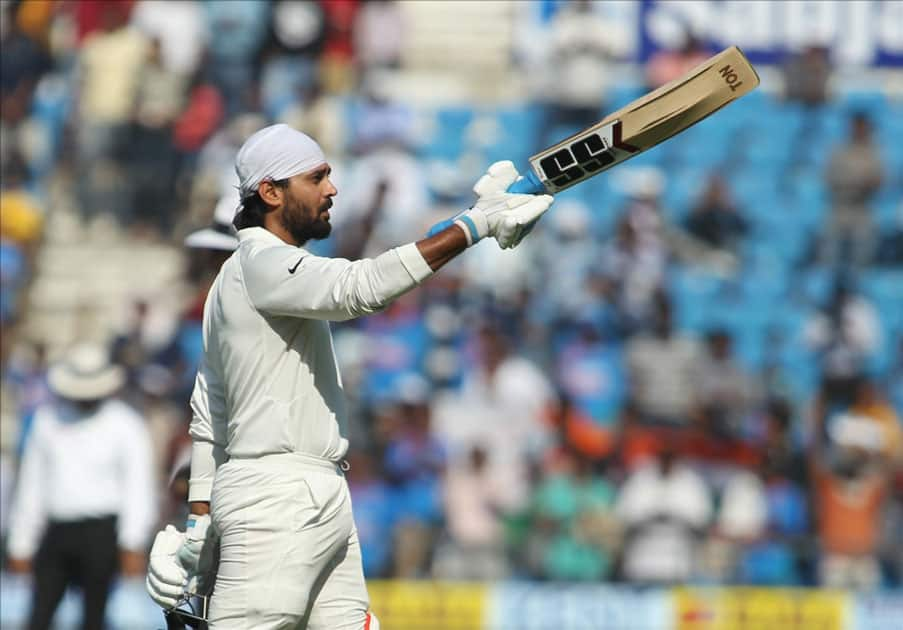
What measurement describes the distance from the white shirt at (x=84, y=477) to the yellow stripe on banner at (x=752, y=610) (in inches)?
142

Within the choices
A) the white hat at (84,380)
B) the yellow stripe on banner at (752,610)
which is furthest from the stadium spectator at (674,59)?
the white hat at (84,380)

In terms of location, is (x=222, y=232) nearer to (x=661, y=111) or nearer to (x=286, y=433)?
(x=286, y=433)

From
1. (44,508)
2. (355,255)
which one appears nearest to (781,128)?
(355,255)

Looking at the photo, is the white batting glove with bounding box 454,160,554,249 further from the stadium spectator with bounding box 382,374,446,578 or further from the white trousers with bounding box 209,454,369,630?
the stadium spectator with bounding box 382,374,446,578

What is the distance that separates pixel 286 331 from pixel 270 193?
36cm

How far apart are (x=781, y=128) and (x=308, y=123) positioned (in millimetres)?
3418

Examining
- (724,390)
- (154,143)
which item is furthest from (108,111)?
(724,390)

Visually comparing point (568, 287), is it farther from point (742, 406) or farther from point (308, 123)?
point (308, 123)

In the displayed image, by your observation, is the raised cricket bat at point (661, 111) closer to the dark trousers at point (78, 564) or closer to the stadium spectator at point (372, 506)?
the dark trousers at point (78, 564)

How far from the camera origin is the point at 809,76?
12.4 m

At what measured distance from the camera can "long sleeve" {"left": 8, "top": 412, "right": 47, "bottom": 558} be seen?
7.52m

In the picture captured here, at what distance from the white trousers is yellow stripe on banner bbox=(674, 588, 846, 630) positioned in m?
5.72

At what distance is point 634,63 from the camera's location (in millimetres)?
12383

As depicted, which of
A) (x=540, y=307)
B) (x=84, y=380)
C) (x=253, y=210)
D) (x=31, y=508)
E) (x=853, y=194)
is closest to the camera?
(x=253, y=210)
